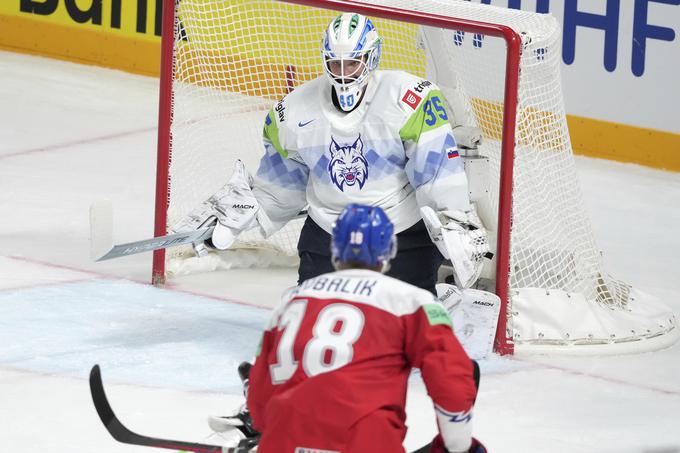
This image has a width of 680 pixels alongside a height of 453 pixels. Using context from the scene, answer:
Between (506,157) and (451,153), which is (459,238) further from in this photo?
(506,157)

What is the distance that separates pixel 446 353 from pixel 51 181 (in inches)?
193

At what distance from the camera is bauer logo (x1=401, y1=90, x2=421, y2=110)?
5.19 metres

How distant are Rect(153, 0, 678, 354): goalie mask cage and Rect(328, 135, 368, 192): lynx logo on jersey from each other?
56 cm

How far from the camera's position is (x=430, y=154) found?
5156mm

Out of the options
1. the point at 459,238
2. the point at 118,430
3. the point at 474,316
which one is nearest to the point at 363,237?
the point at 118,430

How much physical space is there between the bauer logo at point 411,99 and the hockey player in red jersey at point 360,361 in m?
1.84

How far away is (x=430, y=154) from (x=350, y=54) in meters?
0.42

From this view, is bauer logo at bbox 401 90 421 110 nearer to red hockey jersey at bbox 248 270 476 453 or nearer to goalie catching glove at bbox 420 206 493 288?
goalie catching glove at bbox 420 206 493 288

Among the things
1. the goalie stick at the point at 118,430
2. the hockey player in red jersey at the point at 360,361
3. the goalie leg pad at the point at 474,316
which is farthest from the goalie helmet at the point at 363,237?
the goalie leg pad at the point at 474,316

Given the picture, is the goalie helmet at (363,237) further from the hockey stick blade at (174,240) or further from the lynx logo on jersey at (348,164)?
the hockey stick blade at (174,240)

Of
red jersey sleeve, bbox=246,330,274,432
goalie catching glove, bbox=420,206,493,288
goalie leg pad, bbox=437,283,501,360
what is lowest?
goalie leg pad, bbox=437,283,501,360

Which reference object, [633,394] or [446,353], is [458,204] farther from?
[446,353]

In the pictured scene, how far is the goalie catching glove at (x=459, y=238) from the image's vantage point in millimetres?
5133

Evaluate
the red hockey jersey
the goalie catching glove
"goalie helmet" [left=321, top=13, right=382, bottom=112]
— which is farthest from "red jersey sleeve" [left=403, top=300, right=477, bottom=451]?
"goalie helmet" [left=321, top=13, right=382, bottom=112]
